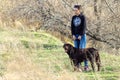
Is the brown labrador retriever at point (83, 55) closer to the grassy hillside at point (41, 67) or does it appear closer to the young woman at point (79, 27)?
the grassy hillside at point (41, 67)

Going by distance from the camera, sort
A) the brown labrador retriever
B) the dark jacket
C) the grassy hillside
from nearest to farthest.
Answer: the grassy hillside
the brown labrador retriever
the dark jacket

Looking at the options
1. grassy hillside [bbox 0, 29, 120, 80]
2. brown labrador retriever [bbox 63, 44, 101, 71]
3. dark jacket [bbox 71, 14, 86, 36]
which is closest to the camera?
grassy hillside [bbox 0, 29, 120, 80]

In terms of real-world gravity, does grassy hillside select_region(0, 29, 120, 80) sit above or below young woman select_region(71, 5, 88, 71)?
below

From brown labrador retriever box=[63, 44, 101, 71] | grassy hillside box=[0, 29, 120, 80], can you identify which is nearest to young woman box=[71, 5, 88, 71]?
brown labrador retriever box=[63, 44, 101, 71]

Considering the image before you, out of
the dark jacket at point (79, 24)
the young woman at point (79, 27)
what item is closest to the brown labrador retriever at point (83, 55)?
the young woman at point (79, 27)

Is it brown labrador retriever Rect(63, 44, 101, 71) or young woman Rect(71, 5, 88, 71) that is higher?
young woman Rect(71, 5, 88, 71)

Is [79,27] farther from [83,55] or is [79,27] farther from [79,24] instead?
[83,55]

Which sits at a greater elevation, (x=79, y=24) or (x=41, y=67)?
(x=79, y=24)

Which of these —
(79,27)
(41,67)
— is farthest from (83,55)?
(41,67)

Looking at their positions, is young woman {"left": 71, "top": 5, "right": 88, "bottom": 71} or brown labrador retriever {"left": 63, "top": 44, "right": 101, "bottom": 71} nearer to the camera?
brown labrador retriever {"left": 63, "top": 44, "right": 101, "bottom": 71}

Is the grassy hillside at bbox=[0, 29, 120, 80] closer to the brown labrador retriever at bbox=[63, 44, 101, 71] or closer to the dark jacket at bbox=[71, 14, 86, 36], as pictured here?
the brown labrador retriever at bbox=[63, 44, 101, 71]

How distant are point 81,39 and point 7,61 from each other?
6.93 ft

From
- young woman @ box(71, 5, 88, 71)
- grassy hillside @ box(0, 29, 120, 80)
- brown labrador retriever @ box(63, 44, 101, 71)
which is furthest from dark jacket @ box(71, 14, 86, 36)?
grassy hillside @ box(0, 29, 120, 80)

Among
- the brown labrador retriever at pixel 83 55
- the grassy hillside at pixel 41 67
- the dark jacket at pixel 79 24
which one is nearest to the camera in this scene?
the grassy hillside at pixel 41 67
